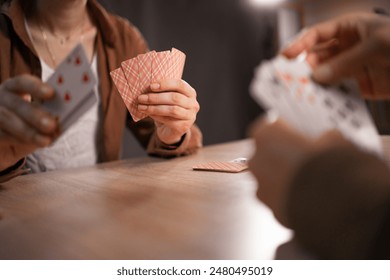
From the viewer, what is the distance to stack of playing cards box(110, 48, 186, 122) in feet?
2.83

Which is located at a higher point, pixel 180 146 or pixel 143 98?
pixel 143 98

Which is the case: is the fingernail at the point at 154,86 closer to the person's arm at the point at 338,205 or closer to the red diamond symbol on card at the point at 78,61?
the red diamond symbol on card at the point at 78,61

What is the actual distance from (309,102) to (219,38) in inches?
107

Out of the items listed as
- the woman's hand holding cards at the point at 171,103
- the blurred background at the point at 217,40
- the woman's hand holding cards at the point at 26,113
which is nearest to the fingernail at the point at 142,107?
the woman's hand holding cards at the point at 171,103

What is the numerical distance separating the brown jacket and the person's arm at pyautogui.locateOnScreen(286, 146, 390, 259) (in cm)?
75

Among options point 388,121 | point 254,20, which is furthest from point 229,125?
point 388,121

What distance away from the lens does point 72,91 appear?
613mm

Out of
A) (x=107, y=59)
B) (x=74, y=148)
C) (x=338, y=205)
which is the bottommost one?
(x=74, y=148)

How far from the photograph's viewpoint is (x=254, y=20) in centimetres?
373

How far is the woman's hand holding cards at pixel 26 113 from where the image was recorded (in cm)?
60

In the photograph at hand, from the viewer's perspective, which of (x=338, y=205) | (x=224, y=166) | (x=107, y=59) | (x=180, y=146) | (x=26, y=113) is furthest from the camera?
(x=107, y=59)

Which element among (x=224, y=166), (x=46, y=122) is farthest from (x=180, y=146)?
(x=46, y=122)

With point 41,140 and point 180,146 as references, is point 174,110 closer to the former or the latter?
point 180,146

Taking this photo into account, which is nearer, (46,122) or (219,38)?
(46,122)
